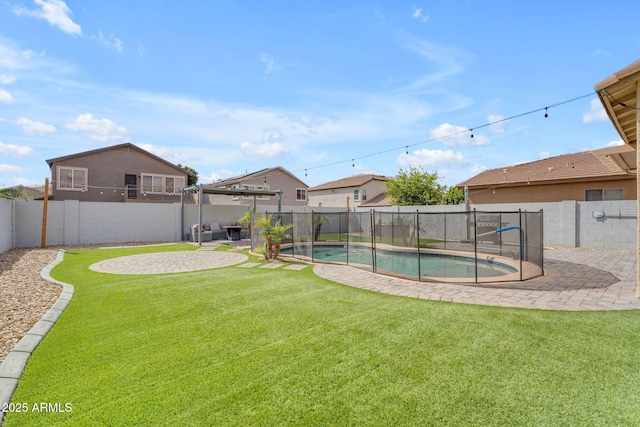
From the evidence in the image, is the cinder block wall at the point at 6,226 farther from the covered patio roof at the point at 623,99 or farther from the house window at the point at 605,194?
the house window at the point at 605,194

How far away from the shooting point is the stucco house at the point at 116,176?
1817 cm

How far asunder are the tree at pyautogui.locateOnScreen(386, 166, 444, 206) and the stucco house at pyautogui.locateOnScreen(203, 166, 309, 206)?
9287 mm

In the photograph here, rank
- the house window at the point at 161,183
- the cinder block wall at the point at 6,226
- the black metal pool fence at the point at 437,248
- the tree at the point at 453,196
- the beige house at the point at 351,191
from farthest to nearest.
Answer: the beige house at the point at 351,191
the house window at the point at 161,183
the tree at the point at 453,196
the cinder block wall at the point at 6,226
the black metal pool fence at the point at 437,248

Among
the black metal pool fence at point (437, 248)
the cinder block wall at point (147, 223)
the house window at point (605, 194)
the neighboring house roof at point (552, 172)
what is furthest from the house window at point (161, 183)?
the house window at point (605, 194)

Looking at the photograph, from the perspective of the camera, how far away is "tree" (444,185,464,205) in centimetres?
2036

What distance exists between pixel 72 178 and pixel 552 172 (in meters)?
26.9

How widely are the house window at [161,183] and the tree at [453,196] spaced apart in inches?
708

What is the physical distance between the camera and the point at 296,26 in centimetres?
973

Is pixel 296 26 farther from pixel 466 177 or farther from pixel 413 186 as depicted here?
pixel 466 177

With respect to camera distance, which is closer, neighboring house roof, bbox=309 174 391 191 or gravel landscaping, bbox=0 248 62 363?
gravel landscaping, bbox=0 248 62 363

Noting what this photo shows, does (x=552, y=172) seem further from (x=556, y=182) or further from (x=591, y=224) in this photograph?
(x=591, y=224)

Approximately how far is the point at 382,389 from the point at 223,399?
4.04 feet

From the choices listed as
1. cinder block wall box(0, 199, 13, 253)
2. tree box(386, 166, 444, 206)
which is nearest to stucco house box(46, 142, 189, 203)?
cinder block wall box(0, 199, 13, 253)

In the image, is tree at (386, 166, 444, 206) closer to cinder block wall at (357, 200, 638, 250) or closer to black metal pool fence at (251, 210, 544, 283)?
black metal pool fence at (251, 210, 544, 283)
